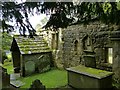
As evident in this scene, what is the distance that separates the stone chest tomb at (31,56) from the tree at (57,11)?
760 cm

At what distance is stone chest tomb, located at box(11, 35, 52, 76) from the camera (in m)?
12.7

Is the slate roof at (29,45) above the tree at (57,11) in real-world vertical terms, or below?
below

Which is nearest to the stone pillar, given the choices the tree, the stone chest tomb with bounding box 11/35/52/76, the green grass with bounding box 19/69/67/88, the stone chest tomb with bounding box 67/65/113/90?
the stone chest tomb with bounding box 67/65/113/90

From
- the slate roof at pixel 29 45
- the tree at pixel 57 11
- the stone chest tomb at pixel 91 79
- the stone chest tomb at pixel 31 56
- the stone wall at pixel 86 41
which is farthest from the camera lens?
the slate roof at pixel 29 45

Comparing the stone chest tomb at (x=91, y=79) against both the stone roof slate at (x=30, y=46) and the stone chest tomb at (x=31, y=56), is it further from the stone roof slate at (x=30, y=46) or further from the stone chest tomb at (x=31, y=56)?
the stone roof slate at (x=30, y=46)

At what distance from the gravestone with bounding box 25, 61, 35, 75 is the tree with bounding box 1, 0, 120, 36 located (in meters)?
7.77

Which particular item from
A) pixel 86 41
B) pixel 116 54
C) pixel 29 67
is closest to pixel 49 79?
pixel 29 67

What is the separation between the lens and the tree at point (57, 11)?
4734mm

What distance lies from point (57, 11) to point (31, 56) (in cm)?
847

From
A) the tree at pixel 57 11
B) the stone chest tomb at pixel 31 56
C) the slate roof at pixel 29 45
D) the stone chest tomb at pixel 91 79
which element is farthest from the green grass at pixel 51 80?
the tree at pixel 57 11

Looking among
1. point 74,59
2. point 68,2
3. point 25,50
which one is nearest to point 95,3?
point 68,2

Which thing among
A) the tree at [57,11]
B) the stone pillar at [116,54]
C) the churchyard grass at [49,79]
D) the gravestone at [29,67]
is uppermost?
the tree at [57,11]

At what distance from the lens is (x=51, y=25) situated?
5457 millimetres

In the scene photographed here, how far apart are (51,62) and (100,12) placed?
34.1ft
